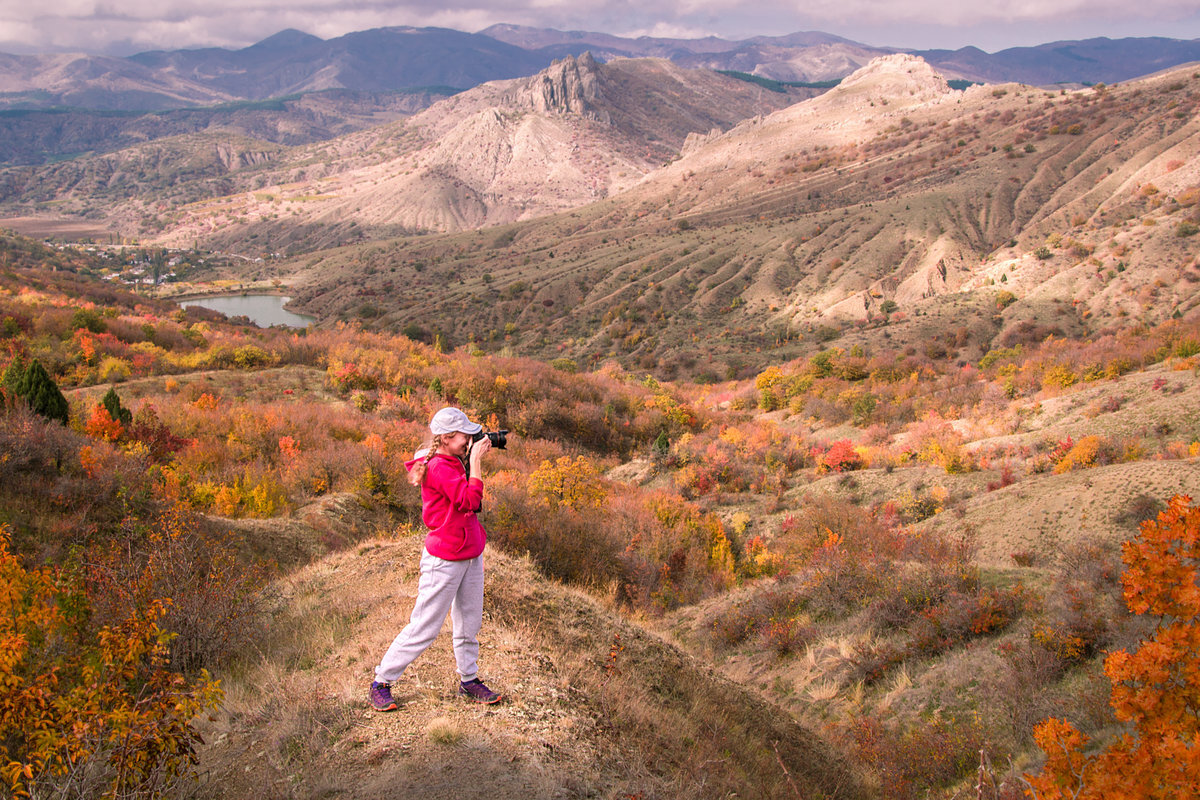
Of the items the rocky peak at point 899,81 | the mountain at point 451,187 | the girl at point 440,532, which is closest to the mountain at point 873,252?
the rocky peak at point 899,81

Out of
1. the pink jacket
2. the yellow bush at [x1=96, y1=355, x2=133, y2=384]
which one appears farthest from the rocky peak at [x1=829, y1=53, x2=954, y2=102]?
the pink jacket

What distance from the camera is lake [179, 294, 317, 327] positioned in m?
79.7

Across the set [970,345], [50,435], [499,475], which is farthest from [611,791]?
[970,345]

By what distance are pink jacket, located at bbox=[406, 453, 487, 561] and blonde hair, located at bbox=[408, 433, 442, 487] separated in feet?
0.10

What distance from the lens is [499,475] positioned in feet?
43.0

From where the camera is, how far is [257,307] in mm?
87375

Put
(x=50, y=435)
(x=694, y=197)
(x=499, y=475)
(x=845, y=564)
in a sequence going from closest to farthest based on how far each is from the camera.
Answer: (x=50, y=435) → (x=845, y=564) → (x=499, y=475) → (x=694, y=197)

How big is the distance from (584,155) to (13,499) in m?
164

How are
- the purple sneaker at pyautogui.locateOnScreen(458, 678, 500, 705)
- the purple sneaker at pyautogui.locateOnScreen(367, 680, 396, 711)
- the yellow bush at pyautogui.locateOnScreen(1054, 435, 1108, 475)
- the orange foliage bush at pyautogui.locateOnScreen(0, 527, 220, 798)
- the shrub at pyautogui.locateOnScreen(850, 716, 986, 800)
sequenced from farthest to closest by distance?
1. the yellow bush at pyautogui.locateOnScreen(1054, 435, 1108, 475)
2. the shrub at pyautogui.locateOnScreen(850, 716, 986, 800)
3. the purple sneaker at pyautogui.locateOnScreen(458, 678, 500, 705)
4. the purple sneaker at pyautogui.locateOnScreen(367, 680, 396, 711)
5. the orange foliage bush at pyautogui.locateOnScreen(0, 527, 220, 798)

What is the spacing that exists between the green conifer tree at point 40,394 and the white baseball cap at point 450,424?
8995mm

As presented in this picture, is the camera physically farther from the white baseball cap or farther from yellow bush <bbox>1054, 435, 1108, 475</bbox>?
yellow bush <bbox>1054, 435, 1108, 475</bbox>

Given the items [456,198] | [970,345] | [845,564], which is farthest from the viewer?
[456,198]

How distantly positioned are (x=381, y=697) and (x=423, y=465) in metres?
1.64

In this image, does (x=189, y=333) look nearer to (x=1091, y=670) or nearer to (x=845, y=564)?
(x=845, y=564)
